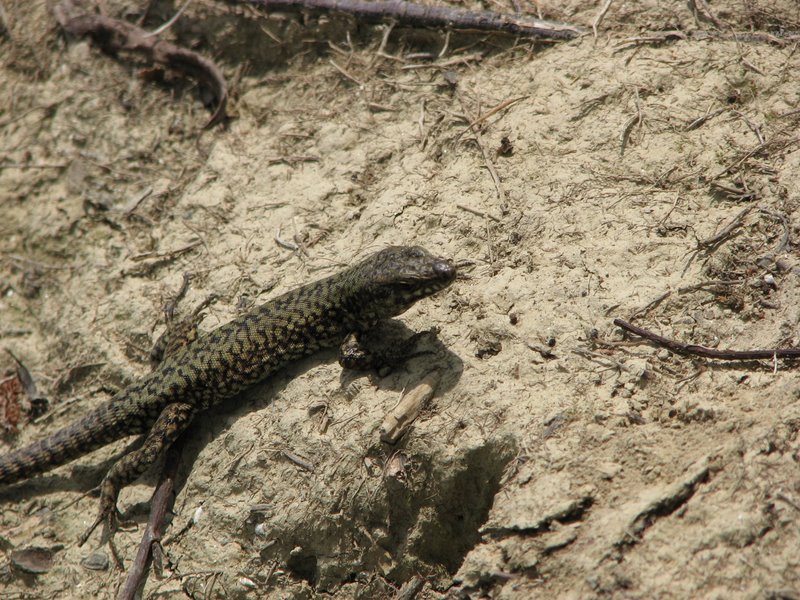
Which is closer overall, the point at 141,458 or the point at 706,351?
the point at 706,351

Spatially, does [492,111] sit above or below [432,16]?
below

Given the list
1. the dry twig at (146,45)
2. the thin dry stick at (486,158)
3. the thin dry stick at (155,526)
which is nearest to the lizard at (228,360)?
the thin dry stick at (155,526)

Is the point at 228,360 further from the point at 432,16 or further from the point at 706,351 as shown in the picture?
the point at 432,16

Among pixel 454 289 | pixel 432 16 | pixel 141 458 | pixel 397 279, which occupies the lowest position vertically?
pixel 141 458

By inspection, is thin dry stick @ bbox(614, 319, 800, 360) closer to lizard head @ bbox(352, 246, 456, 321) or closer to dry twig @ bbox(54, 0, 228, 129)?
lizard head @ bbox(352, 246, 456, 321)

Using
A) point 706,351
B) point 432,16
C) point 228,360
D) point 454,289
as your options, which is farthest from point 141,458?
point 432,16

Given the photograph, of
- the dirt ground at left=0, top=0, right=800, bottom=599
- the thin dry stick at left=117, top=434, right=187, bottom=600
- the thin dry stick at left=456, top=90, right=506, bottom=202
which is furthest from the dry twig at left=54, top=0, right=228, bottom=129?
the thin dry stick at left=117, top=434, right=187, bottom=600
